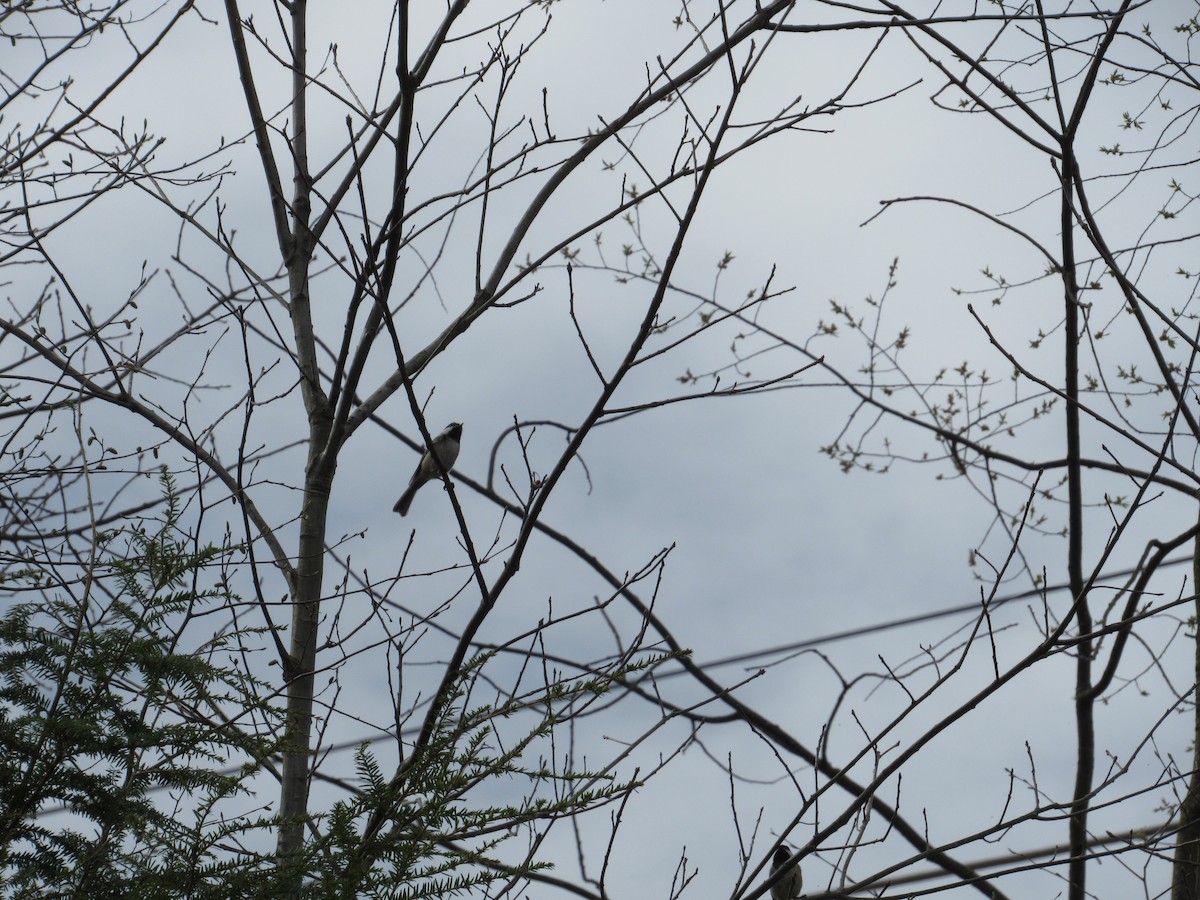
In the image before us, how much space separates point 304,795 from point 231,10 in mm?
2749

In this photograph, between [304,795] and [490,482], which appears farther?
[490,482]

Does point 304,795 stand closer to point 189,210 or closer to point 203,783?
point 203,783

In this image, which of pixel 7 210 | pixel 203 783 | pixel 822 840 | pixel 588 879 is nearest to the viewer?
pixel 203 783

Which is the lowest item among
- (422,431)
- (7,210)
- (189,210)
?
(422,431)

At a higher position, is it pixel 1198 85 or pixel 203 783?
pixel 1198 85

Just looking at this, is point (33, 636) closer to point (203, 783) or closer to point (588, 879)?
point (203, 783)

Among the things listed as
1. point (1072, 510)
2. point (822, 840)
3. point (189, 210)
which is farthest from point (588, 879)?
point (189, 210)

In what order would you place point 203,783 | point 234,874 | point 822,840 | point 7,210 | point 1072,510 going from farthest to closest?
point 1072,510 → point 7,210 → point 822,840 → point 203,783 → point 234,874

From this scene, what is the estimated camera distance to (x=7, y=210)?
162 inches

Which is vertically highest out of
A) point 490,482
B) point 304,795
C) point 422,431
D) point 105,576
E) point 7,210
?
point 7,210

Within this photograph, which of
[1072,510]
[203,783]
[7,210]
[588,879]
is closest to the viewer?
[203,783]

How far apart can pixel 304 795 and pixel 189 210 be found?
229 cm

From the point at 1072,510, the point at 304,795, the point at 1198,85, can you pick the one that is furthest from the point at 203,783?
the point at 1198,85

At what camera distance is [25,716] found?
2.48 m
